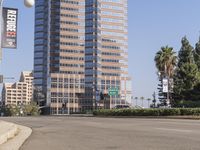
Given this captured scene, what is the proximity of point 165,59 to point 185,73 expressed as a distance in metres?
7.51

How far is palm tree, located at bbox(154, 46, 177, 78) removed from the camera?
7494 centimetres

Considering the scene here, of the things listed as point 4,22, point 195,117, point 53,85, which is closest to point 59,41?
point 53,85

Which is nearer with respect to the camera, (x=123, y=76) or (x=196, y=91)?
(x=196, y=91)

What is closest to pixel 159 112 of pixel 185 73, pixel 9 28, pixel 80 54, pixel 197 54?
pixel 185 73

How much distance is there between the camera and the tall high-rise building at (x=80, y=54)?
Answer: 18312 cm

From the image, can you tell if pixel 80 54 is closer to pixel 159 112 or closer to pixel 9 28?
pixel 159 112

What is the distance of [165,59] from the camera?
7500 cm

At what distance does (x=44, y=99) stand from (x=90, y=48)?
29292mm

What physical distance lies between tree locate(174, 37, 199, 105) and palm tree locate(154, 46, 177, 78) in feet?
12.0

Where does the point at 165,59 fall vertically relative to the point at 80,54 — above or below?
below

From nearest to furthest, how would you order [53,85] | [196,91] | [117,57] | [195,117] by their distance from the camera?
[195,117]
[196,91]
[53,85]
[117,57]

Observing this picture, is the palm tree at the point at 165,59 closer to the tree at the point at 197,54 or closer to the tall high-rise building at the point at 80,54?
the tree at the point at 197,54

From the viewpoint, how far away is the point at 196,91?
69000mm

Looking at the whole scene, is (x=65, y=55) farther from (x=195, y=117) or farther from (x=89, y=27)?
(x=195, y=117)
